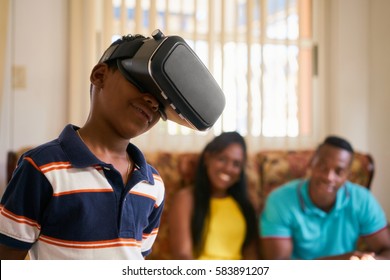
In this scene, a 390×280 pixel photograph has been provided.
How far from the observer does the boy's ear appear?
376 millimetres

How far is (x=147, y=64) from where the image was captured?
0.33 meters

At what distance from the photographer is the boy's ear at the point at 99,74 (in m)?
0.38

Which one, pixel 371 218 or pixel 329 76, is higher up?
pixel 329 76

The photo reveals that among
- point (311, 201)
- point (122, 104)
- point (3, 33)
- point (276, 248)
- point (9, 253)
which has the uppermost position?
point (3, 33)

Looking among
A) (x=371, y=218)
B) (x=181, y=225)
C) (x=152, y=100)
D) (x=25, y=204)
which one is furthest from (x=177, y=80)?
(x=371, y=218)

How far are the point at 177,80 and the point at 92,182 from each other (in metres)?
0.12

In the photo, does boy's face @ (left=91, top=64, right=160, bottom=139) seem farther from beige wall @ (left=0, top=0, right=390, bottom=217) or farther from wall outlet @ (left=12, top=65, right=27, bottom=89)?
wall outlet @ (left=12, top=65, right=27, bottom=89)

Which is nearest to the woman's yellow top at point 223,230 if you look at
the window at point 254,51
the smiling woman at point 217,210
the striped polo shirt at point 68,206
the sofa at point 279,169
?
the smiling woman at point 217,210

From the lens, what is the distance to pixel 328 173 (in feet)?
4.12

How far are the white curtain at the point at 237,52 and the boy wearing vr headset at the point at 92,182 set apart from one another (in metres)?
0.29

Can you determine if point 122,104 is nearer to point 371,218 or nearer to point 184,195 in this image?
point 184,195

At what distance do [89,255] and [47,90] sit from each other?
64cm

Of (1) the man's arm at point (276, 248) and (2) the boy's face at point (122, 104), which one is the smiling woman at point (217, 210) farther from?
(2) the boy's face at point (122, 104)
